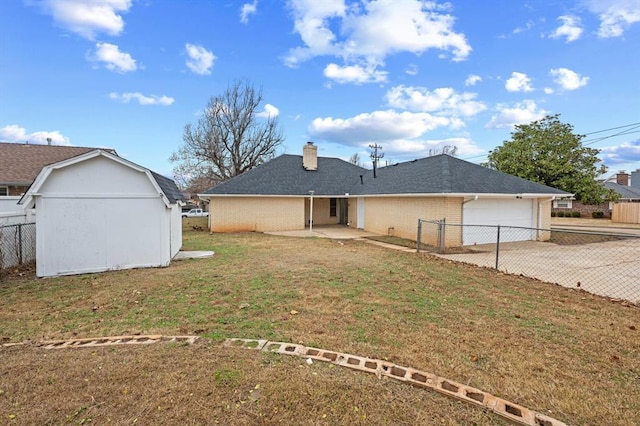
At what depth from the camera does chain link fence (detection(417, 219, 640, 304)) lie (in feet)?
23.2

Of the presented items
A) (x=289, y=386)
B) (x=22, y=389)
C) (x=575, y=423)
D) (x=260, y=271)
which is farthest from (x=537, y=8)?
(x=22, y=389)

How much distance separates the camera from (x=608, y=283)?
711 cm

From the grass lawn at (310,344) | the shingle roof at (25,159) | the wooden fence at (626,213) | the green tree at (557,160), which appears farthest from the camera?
the wooden fence at (626,213)

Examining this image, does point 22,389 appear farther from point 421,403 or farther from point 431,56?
point 431,56

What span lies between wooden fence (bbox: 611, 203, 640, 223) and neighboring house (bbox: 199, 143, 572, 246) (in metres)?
17.8

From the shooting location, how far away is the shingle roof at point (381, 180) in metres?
13.8

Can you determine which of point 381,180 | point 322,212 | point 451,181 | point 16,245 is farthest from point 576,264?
point 322,212

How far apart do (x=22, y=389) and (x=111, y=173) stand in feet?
21.5

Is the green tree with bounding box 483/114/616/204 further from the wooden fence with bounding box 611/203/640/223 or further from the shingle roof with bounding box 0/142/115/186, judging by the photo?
the shingle roof with bounding box 0/142/115/186

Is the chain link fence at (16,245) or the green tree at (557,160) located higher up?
the green tree at (557,160)

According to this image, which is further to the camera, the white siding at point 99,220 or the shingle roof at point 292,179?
the shingle roof at point 292,179

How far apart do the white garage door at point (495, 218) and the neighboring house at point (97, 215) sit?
37.4 feet

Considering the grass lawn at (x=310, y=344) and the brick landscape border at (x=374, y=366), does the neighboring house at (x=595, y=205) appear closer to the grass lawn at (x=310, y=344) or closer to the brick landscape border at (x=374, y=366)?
the grass lawn at (x=310, y=344)

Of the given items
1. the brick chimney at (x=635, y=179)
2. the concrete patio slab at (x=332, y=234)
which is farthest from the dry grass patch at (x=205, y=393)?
the brick chimney at (x=635, y=179)
